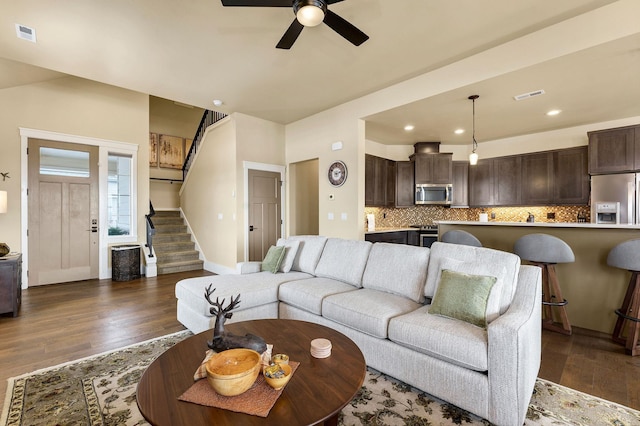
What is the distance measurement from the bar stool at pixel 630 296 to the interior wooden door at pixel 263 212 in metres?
4.98

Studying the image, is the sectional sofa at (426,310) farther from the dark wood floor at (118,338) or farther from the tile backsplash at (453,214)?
the tile backsplash at (453,214)

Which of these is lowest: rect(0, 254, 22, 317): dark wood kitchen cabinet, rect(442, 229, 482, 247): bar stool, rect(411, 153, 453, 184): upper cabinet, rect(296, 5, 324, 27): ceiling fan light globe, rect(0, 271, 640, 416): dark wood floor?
rect(0, 271, 640, 416): dark wood floor

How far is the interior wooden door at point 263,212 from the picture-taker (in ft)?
18.8

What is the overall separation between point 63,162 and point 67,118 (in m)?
0.79

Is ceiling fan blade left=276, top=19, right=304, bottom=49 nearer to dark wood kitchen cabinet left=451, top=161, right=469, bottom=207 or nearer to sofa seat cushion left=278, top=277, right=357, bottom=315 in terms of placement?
sofa seat cushion left=278, top=277, right=357, bottom=315

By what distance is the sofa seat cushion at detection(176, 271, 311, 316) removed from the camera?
2820 mm

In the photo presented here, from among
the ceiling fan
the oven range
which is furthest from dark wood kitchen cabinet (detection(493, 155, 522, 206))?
the ceiling fan

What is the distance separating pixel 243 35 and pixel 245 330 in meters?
2.92

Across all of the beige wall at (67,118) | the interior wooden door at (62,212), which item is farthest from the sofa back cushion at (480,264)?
the interior wooden door at (62,212)

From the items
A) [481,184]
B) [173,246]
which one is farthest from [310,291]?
[481,184]

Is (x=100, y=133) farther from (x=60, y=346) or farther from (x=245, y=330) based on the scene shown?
(x=245, y=330)

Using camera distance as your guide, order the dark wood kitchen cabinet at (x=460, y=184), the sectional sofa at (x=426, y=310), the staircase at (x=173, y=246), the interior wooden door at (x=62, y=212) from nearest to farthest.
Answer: the sectional sofa at (x=426, y=310) < the interior wooden door at (x=62, y=212) < the staircase at (x=173, y=246) < the dark wood kitchen cabinet at (x=460, y=184)

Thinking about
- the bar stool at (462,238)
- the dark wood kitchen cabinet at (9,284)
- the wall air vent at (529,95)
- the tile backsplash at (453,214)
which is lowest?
the dark wood kitchen cabinet at (9,284)

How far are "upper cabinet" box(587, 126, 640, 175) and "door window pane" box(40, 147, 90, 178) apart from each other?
8.99 metres
